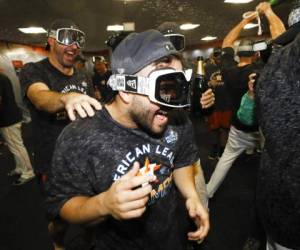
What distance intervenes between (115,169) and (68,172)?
0.76 ft

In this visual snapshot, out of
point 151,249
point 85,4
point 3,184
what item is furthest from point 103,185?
point 85,4

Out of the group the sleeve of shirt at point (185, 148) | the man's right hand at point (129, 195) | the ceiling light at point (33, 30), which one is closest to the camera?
the man's right hand at point (129, 195)

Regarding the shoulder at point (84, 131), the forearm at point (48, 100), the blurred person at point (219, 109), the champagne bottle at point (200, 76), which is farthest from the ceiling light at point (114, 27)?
the shoulder at point (84, 131)

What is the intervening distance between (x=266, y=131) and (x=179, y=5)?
7209mm

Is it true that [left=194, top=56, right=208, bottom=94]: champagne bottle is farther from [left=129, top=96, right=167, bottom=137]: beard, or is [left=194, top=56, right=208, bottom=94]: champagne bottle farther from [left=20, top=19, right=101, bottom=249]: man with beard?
[left=129, top=96, right=167, bottom=137]: beard

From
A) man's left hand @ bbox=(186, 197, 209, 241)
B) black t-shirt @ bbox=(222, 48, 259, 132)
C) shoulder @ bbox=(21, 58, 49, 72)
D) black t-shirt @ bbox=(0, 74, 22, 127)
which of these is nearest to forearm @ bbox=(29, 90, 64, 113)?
shoulder @ bbox=(21, 58, 49, 72)

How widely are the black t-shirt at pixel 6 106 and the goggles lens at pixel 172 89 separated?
14.9ft

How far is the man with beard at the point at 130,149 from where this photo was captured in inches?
52.9

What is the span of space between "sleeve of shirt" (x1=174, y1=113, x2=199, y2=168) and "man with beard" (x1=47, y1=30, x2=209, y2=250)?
92 mm

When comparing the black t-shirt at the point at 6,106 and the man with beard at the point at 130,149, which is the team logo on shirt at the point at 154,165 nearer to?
the man with beard at the point at 130,149

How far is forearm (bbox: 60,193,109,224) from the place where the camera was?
1117 millimetres

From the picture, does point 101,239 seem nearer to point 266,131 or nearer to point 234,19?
point 266,131

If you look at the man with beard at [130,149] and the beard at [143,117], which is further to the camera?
the beard at [143,117]

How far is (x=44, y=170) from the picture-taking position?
2557 mm
